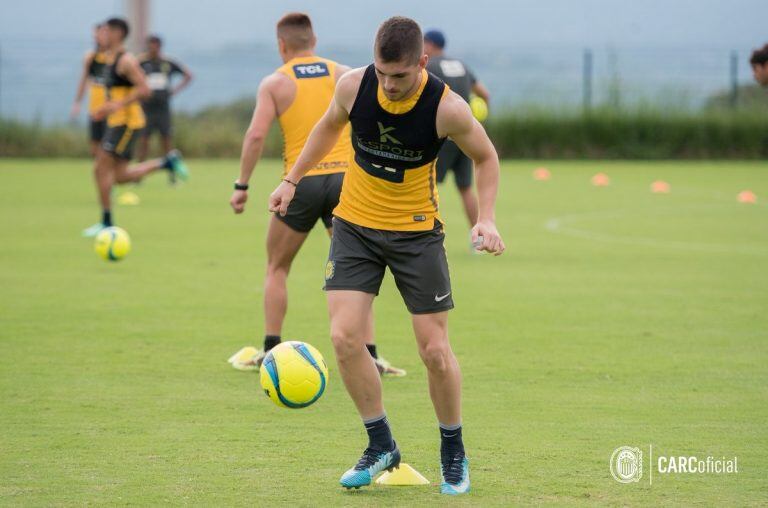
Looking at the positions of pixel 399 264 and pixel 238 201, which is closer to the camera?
pixel 399 264

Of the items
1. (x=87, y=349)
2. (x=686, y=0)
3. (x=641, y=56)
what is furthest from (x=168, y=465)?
(x=686, y=0)

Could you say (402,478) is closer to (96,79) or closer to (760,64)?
(760,64)

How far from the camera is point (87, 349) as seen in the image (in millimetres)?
8414

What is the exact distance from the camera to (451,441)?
5.60 meters

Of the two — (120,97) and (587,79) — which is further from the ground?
(120,97)

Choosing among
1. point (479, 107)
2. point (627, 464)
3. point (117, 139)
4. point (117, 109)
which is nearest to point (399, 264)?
point (627, 464)

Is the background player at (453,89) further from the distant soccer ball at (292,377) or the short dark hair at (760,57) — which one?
the distant soccer ball at (292,377)

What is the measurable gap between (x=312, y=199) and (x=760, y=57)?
4.09 metres

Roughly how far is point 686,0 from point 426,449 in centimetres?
6158

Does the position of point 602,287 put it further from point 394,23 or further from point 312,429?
point 394,23

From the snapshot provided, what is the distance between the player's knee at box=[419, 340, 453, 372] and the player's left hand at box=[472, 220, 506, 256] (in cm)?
52

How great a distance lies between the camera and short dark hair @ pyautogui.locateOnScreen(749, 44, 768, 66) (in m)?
9.40

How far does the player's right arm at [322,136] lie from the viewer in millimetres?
5559

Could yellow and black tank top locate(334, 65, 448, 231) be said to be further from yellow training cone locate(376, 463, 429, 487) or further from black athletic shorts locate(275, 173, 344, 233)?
black athletic shorts locate(275, 173, 344, 233)
